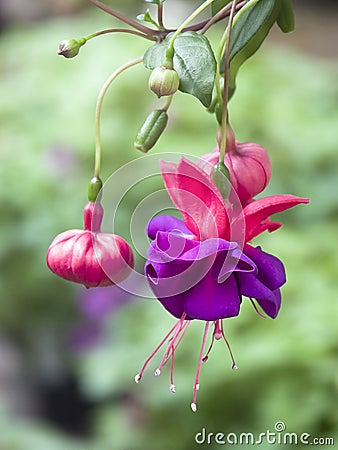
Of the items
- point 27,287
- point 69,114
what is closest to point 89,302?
point 27,287

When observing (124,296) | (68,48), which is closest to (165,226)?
(68,48)

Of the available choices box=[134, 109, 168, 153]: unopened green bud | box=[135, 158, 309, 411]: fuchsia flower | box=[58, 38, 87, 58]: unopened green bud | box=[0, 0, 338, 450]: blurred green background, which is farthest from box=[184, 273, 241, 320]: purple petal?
box=[0, 0, 338, 450]: blurred green background

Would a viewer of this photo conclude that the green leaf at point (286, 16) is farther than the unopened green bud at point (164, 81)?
Yes

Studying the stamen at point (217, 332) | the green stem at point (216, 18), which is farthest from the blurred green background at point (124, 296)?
the green stem at point (216, 18)

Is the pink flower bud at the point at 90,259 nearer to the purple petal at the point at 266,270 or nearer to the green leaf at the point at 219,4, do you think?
the purple petal at the point at 266,270

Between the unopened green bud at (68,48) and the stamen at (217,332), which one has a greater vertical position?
the unopened green bud at (68,48)

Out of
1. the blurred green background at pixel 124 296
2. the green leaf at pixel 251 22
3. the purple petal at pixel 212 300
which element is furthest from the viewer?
the blurred green background at pixel 124 296

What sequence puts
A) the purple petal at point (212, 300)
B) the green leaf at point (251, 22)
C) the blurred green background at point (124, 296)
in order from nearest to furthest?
1. the purple petal at point (212, 300)
2. the green leaf at point (251, 22)
3. the blurred green background at point (124, 296)
